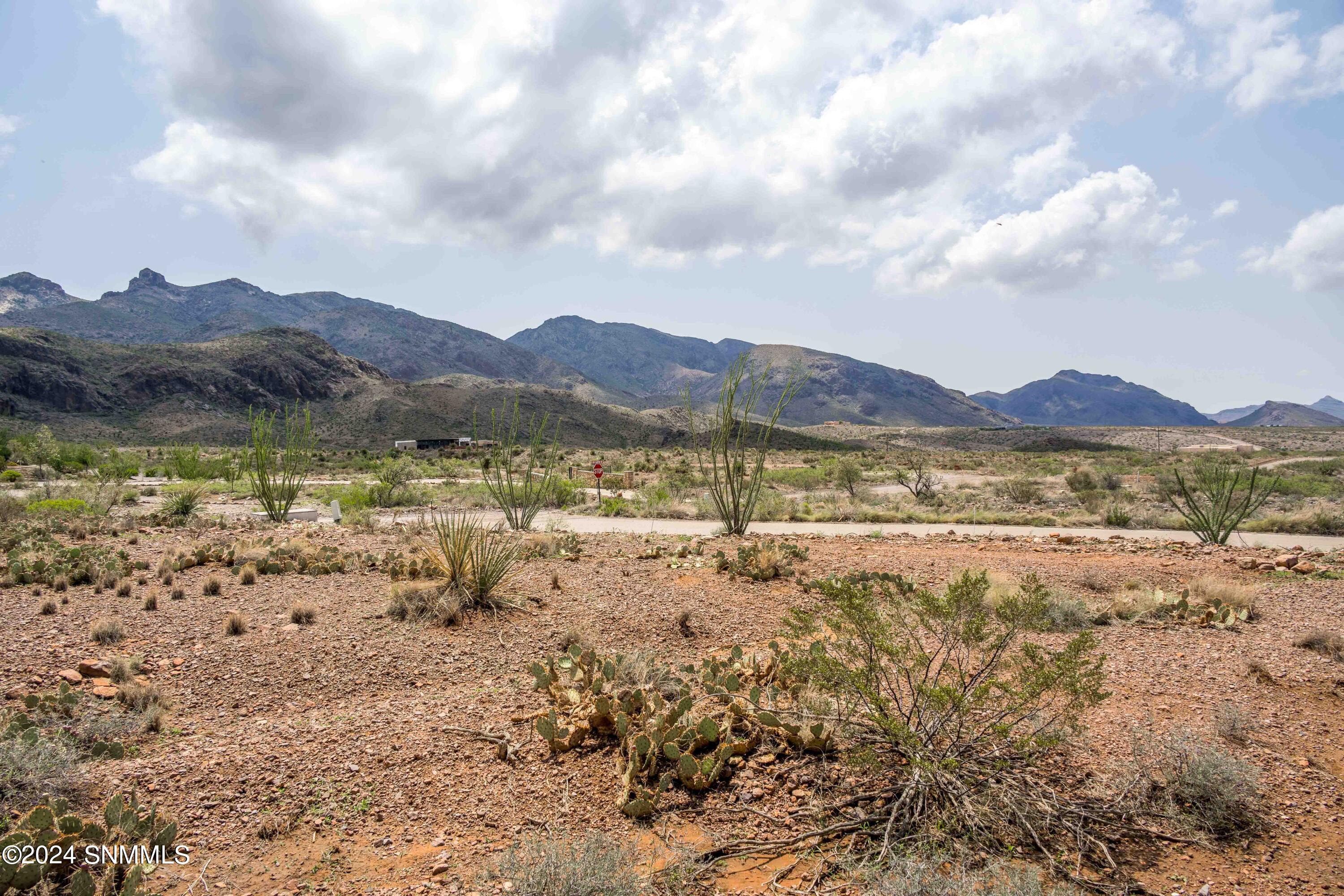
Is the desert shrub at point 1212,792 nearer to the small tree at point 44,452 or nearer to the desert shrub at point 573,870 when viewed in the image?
the desert shrub at point 573,870

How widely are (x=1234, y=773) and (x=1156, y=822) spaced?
0.54m

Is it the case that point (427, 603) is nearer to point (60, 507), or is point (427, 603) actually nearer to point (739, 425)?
point (739, 425)

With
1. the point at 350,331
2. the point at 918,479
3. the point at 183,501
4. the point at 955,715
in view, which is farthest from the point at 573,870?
the point at 350,331

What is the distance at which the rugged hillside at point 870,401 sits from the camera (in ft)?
538

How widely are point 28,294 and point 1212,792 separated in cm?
25917

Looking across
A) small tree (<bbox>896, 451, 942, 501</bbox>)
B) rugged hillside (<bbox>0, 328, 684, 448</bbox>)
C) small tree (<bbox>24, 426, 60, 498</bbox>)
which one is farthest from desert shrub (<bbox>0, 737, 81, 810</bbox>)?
rugged hillside (<bbox>0, 328, 684, 448</bbox>)

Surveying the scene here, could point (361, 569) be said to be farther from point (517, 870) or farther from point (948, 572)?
point (948, 572)

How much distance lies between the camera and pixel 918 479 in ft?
103

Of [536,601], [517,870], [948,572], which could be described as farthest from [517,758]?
[948,572]

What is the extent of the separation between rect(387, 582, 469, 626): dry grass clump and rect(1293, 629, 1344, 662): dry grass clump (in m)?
8.42

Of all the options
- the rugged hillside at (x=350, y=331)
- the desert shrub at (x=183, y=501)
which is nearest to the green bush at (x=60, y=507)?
the desert shrub at (x=183, y=501)

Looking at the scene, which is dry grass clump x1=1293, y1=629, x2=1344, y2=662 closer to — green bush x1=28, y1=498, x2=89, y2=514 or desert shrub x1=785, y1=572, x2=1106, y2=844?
desert shrub x1=785, y1=572, x2=1106, y2=844

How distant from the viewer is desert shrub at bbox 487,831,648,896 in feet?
10.0

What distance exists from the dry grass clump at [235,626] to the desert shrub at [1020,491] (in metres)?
26.7
